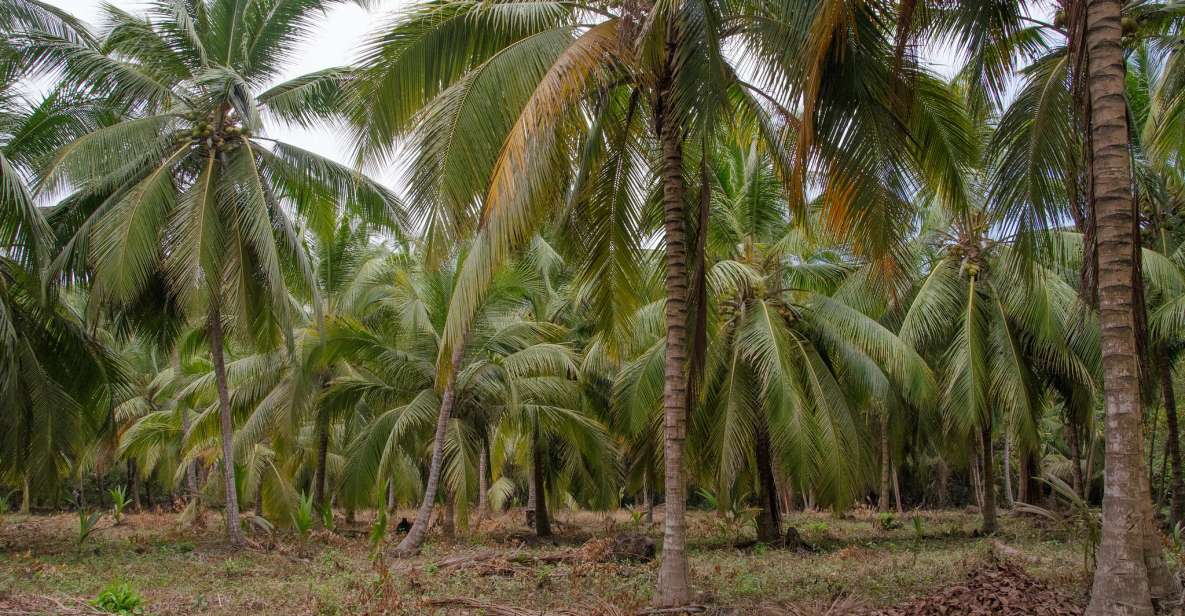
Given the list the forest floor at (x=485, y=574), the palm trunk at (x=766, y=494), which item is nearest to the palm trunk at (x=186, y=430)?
the forest floor at (x=485, y=574)

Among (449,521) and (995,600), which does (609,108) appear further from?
(449,521)

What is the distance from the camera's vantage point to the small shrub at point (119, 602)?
24.1 feet

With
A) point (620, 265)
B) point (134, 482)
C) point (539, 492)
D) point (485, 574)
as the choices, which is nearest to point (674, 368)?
point (620, 265)

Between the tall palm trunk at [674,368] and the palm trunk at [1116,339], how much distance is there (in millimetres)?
3065

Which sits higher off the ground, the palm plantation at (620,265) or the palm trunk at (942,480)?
the palm plantation at (620,265)

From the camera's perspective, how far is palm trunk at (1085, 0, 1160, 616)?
17.4 feet

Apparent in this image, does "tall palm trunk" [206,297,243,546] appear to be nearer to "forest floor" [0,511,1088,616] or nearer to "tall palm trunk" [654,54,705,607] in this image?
"forest floor" [0,511,1088,616]

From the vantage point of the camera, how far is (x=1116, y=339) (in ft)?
18.1

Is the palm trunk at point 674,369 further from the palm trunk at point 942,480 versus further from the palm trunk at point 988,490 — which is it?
the palm trunk at point 942,480

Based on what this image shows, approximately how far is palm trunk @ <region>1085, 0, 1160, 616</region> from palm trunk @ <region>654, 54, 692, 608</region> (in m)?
3.06

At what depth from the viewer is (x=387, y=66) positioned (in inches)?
287

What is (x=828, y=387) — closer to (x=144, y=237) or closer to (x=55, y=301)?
(x=144, y=237)

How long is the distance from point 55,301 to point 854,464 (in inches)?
465

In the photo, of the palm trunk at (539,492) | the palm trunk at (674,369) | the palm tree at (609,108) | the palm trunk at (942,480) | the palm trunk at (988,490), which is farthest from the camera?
the palm trunk at (942,480)
